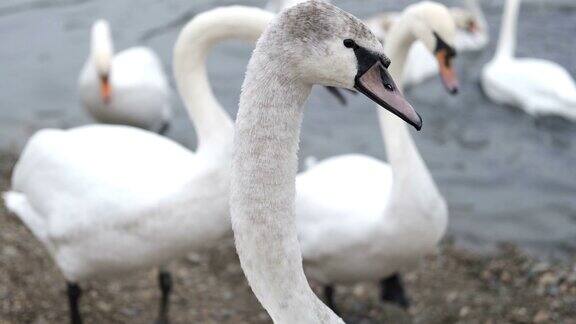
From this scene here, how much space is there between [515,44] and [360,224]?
6.94m

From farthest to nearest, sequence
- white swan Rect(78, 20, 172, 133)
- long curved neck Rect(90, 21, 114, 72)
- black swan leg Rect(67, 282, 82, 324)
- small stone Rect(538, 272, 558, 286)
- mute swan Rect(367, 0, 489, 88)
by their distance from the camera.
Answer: mute swan Rect(367, 0, 489, 88)
white swan Rect(78, 20, 172, 133)
long curved neck Rect(90, 21, 114, 72)
small stone Rect(538, 272, 558, 286)
black swan leg Rect(67, 282, 82, 324)

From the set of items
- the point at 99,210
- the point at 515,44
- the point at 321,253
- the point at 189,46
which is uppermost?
the point at 189,46

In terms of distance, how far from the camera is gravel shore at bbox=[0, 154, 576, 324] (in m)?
5.33

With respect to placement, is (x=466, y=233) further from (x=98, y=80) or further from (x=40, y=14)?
(x=40, y=14)

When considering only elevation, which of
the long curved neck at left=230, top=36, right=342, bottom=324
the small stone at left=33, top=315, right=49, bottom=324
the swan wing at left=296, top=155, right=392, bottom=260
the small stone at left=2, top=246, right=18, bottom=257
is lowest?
the small stone at left=2, top=246, right=18, bottom=257

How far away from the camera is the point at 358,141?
8711mm

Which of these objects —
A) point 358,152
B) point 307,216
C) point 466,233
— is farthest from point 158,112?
point 307,216

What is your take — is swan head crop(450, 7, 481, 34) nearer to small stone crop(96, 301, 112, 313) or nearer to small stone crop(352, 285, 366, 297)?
small stone crop(352, 285, 366, 297)

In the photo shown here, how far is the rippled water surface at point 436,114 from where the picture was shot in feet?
23.9

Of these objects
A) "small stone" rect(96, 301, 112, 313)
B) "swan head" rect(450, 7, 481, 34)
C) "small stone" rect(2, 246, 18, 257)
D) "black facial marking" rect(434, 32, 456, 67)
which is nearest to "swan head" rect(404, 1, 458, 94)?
"black facial marking" rect(434, 32, 456, 67)

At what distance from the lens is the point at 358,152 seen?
8.49 metres

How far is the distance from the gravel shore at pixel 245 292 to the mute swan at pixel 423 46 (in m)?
4.08

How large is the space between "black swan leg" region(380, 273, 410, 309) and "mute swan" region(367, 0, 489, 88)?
493 cm

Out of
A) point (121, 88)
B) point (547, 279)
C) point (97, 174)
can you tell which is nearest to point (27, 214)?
point (97, 174)
